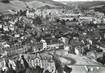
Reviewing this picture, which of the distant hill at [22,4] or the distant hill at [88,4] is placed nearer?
the distant hill at [22,4]

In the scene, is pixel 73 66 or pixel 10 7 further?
pixel 10 7

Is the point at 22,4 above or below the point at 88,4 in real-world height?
above

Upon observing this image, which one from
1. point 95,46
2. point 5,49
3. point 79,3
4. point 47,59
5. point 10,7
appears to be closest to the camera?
point 47,59

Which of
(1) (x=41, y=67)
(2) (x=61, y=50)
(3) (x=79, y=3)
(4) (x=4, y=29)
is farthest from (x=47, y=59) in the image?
(3) (x=79, y=3)

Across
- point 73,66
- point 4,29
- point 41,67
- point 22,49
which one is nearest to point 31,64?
point 41,67

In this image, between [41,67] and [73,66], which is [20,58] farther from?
[73,66]

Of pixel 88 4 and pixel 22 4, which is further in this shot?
pixel 88 4

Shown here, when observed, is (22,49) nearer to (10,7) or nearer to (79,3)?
(10,7)

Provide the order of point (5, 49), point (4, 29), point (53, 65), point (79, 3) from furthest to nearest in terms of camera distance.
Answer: point (79, 3), point (4, 29), point (5, 49), point (53, 65)

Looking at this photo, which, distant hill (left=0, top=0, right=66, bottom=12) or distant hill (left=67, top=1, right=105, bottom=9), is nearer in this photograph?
distant hill (left=0, top=0, right=66, bottom=12)
